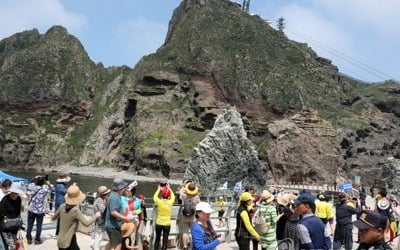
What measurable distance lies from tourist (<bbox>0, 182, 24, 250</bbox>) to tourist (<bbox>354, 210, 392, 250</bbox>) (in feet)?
17.8

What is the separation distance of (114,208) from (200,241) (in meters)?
2.69

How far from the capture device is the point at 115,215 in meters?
8.30

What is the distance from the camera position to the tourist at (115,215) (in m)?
8.38

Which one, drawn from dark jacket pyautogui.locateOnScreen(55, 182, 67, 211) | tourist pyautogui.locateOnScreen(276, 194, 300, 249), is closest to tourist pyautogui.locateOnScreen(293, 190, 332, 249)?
tourist pyautogui.locateOnScreen(276, 194, 300, 249)

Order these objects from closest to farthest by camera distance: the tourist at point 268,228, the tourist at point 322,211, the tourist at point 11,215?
the tourist at point 11,215 → the tourist at point 268,228 → the tourist at point 322,211

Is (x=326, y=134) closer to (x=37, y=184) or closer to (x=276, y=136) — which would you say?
(x=276, y=136)

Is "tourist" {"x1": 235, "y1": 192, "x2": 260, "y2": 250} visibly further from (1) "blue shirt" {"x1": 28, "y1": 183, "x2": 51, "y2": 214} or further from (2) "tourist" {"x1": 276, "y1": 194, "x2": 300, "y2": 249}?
(1) "blue shirt" {"x1": 28, "y1": 183, "x2": 51, "y2": 214}

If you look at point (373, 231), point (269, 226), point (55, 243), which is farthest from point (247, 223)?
point (55, 243)

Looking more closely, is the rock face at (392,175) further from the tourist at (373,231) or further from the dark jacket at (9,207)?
the tourist at (373,231)

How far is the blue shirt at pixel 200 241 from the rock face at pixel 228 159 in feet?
155

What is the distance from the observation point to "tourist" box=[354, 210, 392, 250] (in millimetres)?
4383

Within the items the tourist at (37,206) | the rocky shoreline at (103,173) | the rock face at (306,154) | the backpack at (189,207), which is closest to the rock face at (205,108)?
the rock face at (306,154)

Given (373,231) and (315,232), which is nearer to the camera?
(373,231)

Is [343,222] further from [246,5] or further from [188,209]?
[246,5]
